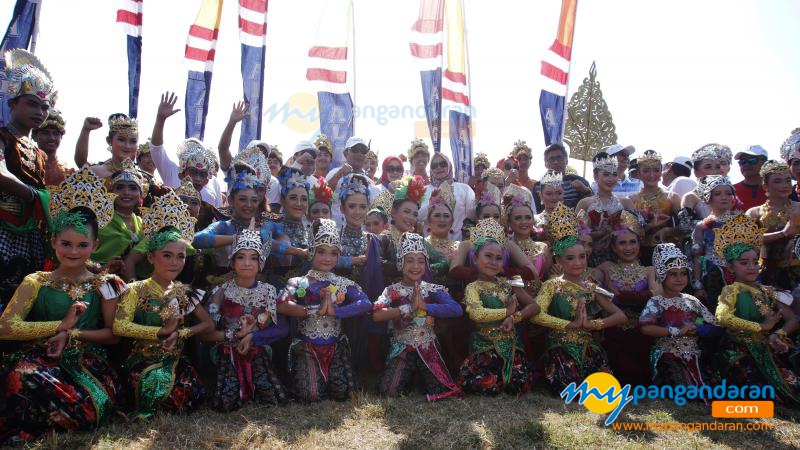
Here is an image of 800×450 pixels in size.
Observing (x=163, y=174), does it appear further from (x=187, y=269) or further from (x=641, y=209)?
(x=641, y=209)

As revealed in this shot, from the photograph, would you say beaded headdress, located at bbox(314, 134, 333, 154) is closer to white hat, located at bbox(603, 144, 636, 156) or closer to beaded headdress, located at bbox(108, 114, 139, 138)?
beaded headdress, located at bbox(108, 114, 139, 138)

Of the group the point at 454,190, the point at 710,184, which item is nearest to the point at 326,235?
the point at 454,190

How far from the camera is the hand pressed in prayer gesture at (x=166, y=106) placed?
232 inches

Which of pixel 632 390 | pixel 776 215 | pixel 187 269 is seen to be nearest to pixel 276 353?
pixel 187 269

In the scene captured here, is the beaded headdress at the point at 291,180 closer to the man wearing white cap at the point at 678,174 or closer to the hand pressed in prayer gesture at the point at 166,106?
the hand pressed in prayer gesture at the point at 166,106

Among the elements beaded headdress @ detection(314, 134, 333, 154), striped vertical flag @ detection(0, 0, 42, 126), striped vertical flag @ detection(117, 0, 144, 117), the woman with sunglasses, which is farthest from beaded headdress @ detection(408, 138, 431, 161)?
striped vertical flag @ detection(0, 0, 42, 126)

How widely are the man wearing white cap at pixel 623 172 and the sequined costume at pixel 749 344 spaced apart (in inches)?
88.7

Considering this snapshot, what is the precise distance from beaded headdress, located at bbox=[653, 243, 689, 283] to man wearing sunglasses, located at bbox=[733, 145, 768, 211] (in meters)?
1.72

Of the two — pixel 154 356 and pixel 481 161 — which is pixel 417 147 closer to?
pixel 481 161

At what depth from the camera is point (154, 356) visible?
13.5ft

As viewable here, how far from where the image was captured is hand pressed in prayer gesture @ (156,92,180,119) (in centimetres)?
588

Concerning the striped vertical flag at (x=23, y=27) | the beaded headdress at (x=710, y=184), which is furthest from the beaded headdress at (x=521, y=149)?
the striped vertical flag at (x=23, y=27)

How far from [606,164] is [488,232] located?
92.7 inches

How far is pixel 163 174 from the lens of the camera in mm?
6383
